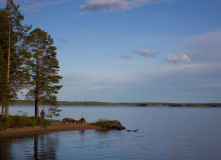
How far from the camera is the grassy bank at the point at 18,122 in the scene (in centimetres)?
3688

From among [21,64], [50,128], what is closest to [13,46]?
[21,64]

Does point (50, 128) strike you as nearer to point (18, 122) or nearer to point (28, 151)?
point (18, 122)

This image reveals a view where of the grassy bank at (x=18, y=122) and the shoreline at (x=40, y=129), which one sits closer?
the shoreline at (x=40, y=129)

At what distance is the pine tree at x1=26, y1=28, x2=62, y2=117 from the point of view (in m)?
45.2

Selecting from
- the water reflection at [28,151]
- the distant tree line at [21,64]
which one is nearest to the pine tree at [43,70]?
the distant tree line at [21,64]

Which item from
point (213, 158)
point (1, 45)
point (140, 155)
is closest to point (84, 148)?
point (140, 155)

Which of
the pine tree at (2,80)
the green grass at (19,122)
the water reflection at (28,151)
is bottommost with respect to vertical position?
the water reflection at (28,151)

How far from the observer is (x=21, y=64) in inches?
1588

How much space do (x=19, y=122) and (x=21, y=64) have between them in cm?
870

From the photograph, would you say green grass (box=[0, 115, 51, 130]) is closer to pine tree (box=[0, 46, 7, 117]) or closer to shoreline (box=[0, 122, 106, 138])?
shoreline (box=[0, 122, 106, 138])

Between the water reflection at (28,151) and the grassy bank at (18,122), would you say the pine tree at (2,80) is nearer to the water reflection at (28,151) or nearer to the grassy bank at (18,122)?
the grassy bank at (18,122)

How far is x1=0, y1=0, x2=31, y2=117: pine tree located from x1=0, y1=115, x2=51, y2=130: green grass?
1580 mm

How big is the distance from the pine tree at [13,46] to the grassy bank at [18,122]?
Result: 5.17 ft

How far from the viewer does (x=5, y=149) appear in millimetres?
25484
